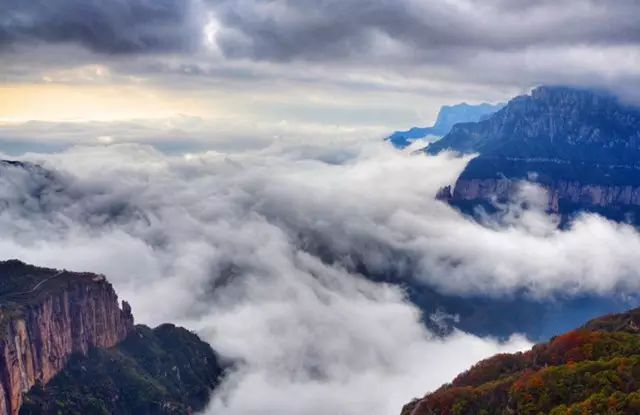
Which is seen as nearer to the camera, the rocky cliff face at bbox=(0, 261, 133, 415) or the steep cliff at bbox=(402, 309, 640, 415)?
the steep cliff at bbox=(402, 309, 640, 415)

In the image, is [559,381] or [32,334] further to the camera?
[32,334]

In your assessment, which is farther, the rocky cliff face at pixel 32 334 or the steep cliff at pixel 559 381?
the rocky cliff face at pixel 32 334

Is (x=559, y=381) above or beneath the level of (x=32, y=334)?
beneath

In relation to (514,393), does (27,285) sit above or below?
above

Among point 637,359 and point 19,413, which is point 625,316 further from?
point 19,413

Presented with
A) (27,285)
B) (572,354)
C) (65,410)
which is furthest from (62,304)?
(572,354)

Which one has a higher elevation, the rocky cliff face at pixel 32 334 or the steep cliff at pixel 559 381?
the rocky cliff face at pixel 32 334

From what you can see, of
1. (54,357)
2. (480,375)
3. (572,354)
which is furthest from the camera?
(54,357)

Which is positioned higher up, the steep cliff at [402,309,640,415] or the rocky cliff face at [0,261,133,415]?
the rocky cliff face at [0,261,133,415]
